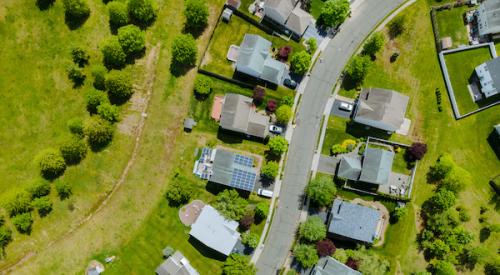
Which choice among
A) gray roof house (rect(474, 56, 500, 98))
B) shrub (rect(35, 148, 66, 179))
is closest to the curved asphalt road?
gray roof house (rect(474, 56, 500, 98))

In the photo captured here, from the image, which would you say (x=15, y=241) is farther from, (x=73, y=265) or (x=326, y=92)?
(x=326, y=92)

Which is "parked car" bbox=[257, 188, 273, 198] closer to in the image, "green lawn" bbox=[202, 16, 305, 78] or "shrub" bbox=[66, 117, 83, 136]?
"green lawn" bbox=[202, 16, 305, 78]

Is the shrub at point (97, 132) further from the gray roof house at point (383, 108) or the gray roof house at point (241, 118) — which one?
the gray roof house at point (383, 108)

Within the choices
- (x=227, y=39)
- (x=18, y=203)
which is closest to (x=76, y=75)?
(x=18, y=203)

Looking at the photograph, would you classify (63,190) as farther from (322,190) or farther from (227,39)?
(322,190)

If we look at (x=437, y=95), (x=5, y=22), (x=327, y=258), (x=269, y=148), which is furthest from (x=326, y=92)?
(x=5, y=22)
